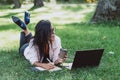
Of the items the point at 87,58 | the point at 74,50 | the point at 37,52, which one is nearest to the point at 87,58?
the point at 87,58

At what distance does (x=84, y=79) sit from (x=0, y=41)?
476 cm

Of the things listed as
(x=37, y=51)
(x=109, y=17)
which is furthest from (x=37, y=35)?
(x=109, y=17)

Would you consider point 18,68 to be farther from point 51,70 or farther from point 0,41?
point 0,41

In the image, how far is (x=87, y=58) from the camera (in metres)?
7.16

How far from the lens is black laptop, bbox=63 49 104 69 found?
6.97 m

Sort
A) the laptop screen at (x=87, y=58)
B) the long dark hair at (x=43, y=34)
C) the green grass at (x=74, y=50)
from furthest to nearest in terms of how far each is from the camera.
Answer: the long dark hair at (x=43, y=34) < the laptop screen at (x=87, y=58) < the green grass at (x=74, y=50)

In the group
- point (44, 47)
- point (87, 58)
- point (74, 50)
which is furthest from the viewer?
point (74, 50)

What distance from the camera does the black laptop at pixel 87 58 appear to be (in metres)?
6.97

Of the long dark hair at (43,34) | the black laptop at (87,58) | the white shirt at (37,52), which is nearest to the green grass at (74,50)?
Answer: the black laptop at (87,58)

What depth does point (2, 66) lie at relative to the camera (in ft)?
25.1

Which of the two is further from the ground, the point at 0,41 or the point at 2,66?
the point at 2,66

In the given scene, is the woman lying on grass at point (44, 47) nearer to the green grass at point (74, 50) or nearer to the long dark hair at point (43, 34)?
the long dark hair at point (43, 34)

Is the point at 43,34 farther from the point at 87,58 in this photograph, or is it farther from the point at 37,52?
Answer: the point at 87,58

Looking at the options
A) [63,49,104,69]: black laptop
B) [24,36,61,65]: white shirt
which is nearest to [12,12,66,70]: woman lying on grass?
[24,36,61,65]: white shirt
